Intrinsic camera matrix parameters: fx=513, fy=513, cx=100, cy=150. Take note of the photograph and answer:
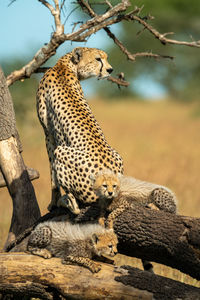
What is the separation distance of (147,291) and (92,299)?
422 millimetres

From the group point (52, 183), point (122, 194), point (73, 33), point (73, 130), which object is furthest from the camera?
point (73, 33)

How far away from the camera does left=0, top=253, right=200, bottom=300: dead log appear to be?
148 inches

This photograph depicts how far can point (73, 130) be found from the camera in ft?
15.2

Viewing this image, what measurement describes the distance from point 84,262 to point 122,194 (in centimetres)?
77

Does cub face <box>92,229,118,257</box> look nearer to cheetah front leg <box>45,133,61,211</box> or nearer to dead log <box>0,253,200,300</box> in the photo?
dead log <box>0,253,200,300</box>

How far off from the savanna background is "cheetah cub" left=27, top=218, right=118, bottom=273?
54.8 inches

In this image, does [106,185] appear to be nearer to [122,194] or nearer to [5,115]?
[122,194]

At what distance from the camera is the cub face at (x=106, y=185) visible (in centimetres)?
408

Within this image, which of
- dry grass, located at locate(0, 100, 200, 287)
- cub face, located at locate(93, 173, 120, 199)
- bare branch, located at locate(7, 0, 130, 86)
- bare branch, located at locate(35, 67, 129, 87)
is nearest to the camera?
cub face, located at locate(93, 173, 120, 199)

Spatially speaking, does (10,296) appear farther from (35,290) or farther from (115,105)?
(115,105)

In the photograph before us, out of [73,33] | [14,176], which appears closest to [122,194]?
[14,176]

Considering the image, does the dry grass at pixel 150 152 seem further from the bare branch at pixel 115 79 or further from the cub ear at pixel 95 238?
the bare branch at pixel 115 79

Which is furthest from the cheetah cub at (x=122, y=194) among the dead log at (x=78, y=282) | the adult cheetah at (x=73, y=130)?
the dead log at (x=78, y=282)

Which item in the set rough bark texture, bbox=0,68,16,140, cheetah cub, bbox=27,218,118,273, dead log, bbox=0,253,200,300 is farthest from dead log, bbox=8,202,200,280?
rough bark texture, bbox=0,68,16,140
